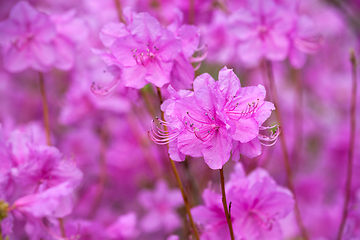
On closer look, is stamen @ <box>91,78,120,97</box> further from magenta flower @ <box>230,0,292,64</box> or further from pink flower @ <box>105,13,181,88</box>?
magenta flower @ <box>230,0,292,64</box>

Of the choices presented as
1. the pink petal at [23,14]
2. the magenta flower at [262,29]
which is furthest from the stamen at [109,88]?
the magenta flower at [262,29]

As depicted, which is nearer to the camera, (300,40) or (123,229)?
(123,229)

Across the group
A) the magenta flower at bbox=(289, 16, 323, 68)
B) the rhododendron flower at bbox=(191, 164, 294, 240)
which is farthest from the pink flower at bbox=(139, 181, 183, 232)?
the magenta flower at bbox=(289, 16, 323, 68)

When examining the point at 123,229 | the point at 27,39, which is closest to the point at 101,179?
the point at 123,229

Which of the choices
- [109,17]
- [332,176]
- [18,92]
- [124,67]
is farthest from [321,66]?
[124,67]

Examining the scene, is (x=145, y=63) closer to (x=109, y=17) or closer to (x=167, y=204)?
(x=167, y=204)

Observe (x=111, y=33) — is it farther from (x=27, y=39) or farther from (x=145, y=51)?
(x=27, y=39)
